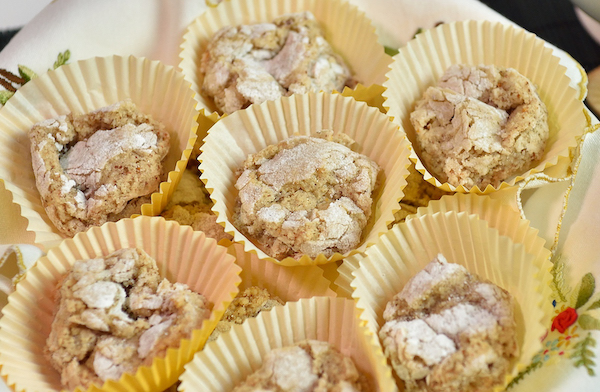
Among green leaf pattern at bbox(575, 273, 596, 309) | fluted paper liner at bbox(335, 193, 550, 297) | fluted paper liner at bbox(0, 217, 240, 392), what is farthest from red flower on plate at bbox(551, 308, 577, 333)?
fluted paper liner at bbox(0, 217, 240, 392)

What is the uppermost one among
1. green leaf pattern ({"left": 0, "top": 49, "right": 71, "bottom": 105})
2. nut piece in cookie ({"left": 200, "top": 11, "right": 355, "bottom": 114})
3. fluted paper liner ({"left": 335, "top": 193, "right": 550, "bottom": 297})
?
green leaf pattern ({"left": 0, "top": 49, "right": 71, "bottom": 105})

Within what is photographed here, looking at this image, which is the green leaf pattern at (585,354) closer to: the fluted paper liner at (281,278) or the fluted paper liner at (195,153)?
the fluted paper liner at (281,278)

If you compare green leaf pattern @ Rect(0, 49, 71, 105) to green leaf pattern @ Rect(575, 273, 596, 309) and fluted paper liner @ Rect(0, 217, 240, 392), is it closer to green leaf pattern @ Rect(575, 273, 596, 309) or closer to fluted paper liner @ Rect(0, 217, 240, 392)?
fluted paper liner @ Rect(0, 217, 240, 392)

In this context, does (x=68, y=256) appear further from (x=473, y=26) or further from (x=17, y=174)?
(x=473, y=26)

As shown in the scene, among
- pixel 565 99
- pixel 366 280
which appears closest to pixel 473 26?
pixel 565 99

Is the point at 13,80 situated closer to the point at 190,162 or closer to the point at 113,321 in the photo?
the point at 190,162
